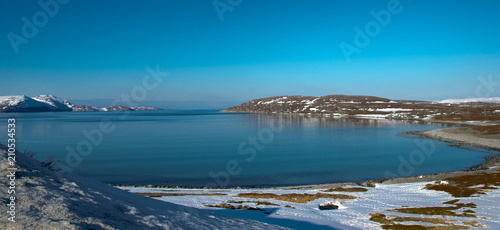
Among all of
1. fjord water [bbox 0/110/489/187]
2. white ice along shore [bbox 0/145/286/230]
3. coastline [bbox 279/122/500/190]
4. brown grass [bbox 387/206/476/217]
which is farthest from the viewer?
fjord water [bbox 0/110/489/187]

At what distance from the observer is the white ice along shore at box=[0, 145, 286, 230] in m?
6.42

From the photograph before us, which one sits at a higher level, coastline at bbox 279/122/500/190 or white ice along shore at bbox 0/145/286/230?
white ice along shore at bbox 0/145/286/230

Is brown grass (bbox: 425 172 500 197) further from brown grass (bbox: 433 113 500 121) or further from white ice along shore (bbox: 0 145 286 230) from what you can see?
brown grass (bbox: 433 113 500 121)

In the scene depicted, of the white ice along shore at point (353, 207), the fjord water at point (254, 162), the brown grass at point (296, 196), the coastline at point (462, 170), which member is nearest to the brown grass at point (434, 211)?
the white ice along shore at point (353, 207)

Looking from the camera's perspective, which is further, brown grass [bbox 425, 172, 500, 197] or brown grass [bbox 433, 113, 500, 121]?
brown grass [bbox 433, 113, 500, 121]

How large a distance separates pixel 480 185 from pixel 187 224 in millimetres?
24606

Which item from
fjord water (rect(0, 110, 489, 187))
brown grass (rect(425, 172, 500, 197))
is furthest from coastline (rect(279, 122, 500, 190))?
brown grass (rect(425, 172, 500, 197))

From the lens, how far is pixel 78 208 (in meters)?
7.28

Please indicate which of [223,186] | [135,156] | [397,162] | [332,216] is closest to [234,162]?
[223,186]

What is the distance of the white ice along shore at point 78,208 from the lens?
253 inches

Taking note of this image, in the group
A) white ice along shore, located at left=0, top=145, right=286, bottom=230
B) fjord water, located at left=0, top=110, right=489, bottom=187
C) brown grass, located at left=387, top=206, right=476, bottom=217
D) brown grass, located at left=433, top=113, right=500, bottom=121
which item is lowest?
fjord water, located at left=0, top=110, right=489, bottom=187

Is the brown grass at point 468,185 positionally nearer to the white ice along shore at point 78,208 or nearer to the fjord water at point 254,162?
the fjord water at point 254,162

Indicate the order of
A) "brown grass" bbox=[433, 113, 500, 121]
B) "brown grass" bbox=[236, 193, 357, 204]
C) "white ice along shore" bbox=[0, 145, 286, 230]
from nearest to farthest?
"white ice along shore" bbox=[0, 145, 286, 230] → "brown grass" bbox=[236, 193, 357, 204] → "brown grass" bbox=[433, 113, 500, 121]

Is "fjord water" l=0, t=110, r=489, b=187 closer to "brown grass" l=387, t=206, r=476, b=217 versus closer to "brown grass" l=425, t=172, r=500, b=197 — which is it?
"brown grass" l=425, t=172, r=500, b=197
